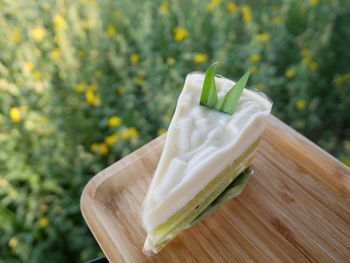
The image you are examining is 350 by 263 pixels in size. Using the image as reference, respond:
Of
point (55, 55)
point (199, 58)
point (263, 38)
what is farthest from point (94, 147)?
point (263, 38)

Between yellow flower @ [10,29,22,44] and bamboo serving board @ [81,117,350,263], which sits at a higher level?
yellow flower @ [10,29,22,44]

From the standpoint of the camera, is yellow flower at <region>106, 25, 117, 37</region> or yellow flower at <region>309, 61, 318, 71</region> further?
yellow flower at <region>106, 25, 117, 37</region>

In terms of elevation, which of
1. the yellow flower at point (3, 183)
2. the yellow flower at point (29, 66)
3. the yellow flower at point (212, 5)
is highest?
the yellow flower at point (212, 5)

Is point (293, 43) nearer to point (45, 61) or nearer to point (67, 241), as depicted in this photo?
point (45, 61)

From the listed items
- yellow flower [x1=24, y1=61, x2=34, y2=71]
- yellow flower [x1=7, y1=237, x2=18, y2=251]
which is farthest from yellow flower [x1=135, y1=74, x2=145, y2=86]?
yellow flower [x1=7, y1=237, x2=18, y2=251]

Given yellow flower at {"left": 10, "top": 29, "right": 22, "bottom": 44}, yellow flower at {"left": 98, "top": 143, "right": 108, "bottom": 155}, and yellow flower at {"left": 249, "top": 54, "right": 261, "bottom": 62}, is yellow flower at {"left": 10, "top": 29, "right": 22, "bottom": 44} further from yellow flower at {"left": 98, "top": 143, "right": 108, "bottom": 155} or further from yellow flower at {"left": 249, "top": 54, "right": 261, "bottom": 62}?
yellow flower at {"left": 249, "top": 54, "right": 261, "bottom": 62}

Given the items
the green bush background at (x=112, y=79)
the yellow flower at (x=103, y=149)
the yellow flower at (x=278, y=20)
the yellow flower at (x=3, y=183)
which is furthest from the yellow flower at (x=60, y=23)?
the yellow flower at (x=278, y=20)

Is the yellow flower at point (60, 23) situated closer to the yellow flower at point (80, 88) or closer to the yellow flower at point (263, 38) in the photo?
the yellow flower at point (80, 88)
